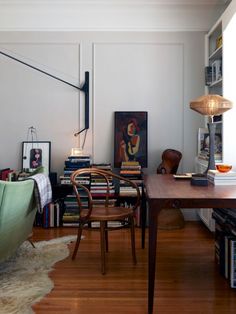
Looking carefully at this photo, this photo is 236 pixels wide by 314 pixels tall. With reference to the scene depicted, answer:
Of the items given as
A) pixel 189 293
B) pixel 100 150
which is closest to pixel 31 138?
pixel 100 150

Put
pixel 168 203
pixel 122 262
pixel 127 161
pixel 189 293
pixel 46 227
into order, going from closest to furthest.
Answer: pixel 168 203 < pixel 189 293 < pixel 122 262 < pixel 46 227 < pixel 127 161

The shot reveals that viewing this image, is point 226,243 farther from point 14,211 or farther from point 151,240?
point 14,211

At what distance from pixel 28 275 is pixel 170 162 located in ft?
7.40

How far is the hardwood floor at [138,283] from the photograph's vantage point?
2238mm

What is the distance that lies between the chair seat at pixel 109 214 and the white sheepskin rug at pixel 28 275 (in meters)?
0.54

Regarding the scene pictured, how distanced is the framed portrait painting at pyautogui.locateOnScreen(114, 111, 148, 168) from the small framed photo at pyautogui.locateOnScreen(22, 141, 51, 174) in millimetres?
868

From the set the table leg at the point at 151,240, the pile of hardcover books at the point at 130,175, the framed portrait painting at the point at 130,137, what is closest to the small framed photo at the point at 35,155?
the framed portrait painting at the point at 130,137

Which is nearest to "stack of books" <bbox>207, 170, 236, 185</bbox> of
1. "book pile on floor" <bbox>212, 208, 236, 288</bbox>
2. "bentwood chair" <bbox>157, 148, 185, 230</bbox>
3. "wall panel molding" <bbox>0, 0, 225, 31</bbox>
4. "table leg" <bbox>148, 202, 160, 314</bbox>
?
"book pile on floor" <bbox>212, 208, 236, 288</bbox>

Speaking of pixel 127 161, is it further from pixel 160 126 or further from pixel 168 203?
pixel 168 203

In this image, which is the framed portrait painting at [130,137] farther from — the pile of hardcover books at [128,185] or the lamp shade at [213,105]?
the lamp shade at [213,105]

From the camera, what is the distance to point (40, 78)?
466 centimetres

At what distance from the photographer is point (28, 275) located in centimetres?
270

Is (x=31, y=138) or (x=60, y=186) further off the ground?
(x=31, y=138)

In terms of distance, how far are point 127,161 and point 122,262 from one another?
1.74 metres
